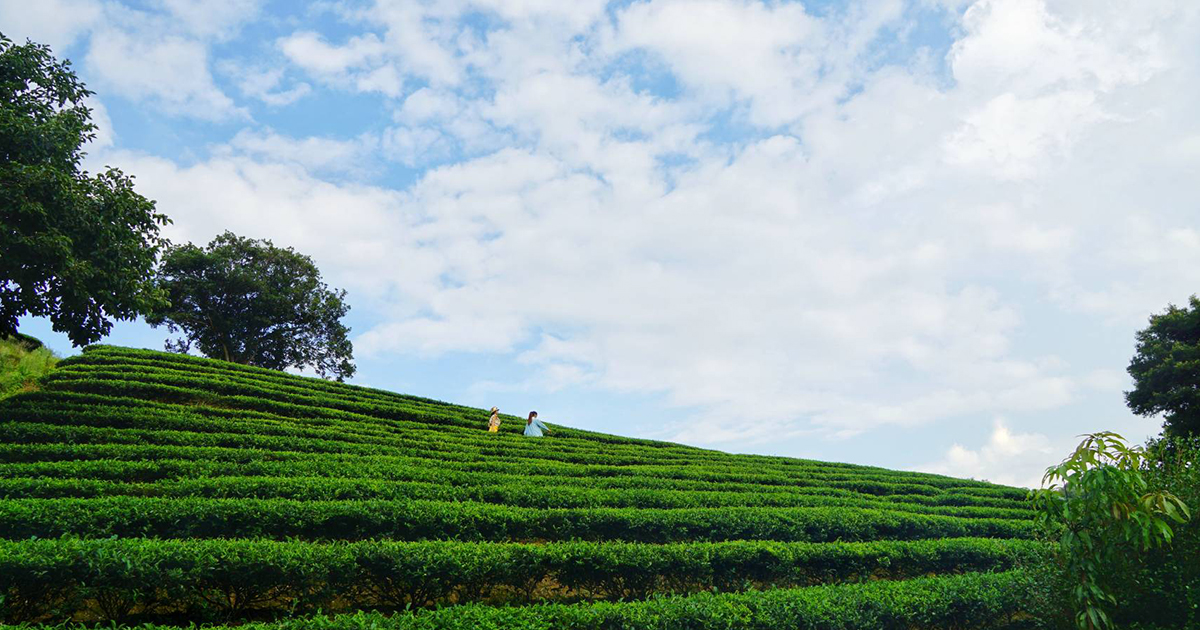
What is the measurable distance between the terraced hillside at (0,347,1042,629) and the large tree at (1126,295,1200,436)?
57.2 ft

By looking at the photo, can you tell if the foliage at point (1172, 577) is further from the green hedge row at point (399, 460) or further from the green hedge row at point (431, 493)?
the green hedge row at point (399, 460)

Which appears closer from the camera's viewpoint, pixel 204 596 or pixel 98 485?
pixel 204 596

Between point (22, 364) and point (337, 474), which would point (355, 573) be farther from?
point (22, 364)

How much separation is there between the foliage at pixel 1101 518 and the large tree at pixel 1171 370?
28.7 metres

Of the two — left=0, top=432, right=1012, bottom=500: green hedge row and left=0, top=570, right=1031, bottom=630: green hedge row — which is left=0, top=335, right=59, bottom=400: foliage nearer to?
left=0, top=432, right=1012, bottom=500: green hedge row

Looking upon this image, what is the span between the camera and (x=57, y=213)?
45.9ft

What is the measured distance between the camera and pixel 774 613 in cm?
802

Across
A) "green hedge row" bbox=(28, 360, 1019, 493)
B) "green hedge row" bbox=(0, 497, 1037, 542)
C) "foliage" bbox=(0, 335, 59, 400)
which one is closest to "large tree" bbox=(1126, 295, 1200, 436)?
"green hedge row" bbox=(28, 360, 1019, 493)

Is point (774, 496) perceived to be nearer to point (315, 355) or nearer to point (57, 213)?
point (57, 213)

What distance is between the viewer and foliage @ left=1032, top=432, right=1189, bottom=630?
720 centimetres

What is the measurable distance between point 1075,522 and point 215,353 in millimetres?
43105

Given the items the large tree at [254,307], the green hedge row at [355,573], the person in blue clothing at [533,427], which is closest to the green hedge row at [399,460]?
the person in blue clothing at [533,427]

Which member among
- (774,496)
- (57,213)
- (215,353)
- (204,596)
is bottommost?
(204,596)

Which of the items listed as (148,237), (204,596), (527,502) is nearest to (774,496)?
(527,502)
